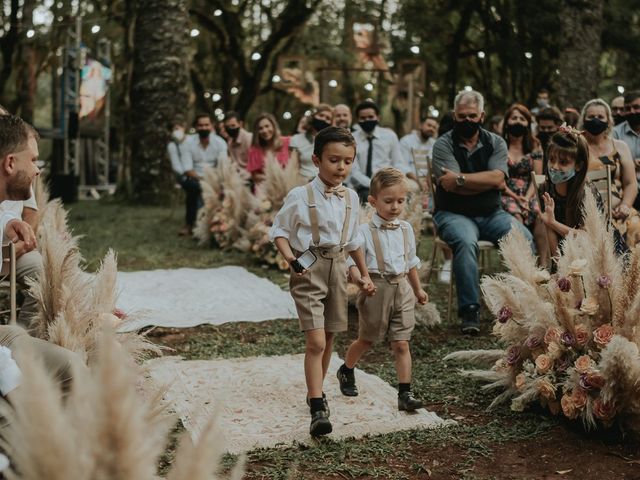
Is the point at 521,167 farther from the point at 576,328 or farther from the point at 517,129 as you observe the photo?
the point at 576,328

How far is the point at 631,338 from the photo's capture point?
3639mm

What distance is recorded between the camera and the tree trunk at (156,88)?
49.2 ft

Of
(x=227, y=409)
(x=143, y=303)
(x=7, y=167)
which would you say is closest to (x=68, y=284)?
(x=7, y=167)

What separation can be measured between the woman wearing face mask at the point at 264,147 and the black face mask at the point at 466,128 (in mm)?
4200

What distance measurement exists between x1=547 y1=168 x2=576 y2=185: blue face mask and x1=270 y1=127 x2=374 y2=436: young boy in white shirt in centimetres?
204

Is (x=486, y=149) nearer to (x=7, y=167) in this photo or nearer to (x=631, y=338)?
(x=631, y=338)

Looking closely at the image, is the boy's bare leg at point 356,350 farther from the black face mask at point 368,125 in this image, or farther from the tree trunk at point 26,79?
the tree trunk at point 26,79

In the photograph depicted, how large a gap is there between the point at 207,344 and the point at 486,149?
269 cm

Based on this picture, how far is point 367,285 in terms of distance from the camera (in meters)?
4.05

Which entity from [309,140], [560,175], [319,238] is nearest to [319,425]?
[319,238]

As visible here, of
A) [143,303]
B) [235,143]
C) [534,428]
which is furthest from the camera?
[235,143]

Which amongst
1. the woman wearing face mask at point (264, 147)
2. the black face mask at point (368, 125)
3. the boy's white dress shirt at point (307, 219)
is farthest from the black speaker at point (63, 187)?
the boy's white dress shirt at point (307, 219)

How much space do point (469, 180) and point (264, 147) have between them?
4.69 metres

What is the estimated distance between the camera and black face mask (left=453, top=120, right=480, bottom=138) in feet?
20.6
